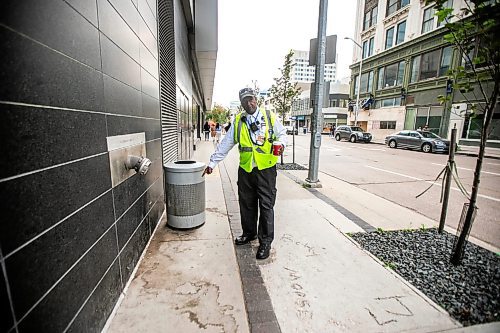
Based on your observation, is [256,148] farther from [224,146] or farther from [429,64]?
[429,64]

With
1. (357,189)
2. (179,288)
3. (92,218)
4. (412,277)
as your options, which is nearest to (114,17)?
(92,218)

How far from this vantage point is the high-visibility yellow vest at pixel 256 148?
3125 mm

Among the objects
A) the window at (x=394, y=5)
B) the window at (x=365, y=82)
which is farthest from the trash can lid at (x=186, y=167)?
the window at (x=365, y=82)

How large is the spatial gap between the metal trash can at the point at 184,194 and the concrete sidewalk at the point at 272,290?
187mm

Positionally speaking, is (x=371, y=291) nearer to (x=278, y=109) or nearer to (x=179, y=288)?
(x=179, y=288)

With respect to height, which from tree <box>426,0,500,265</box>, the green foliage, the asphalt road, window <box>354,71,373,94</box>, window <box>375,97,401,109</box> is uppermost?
window <box>354,71,373,94</box>

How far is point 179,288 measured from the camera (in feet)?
8.41

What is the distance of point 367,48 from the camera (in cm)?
3222

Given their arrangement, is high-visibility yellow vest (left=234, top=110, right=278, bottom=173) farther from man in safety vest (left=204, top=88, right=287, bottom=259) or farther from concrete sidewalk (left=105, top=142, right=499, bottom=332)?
concrete sidewalk (left=105, top=142, right=499, bottom=332)

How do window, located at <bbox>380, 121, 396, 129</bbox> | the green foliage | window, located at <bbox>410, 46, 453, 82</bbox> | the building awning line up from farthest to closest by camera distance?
window, located at <bbox>380, 121, 396, 129</bbox> → window, located at <bbox>410, 46, 453, 82</bbox> → the green foliage → the building awning

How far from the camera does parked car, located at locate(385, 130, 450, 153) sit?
1639cm

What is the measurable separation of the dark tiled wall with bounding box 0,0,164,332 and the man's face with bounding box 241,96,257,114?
1296 millimetres

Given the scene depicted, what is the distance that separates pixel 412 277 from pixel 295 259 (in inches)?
49.3

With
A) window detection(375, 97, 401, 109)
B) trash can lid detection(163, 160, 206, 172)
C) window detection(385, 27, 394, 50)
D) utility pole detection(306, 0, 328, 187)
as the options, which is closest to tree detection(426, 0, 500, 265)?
trash can lid detection(163, 160, 206, 172)
